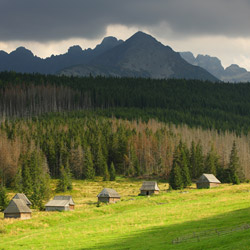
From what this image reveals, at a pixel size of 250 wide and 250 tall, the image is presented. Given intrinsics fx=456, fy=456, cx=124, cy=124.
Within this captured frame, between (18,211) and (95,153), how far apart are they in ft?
218

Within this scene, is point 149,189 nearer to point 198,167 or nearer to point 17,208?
point 198,167

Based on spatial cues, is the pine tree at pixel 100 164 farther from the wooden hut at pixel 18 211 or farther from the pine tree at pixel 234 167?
the wooden hut at pixel 18 211

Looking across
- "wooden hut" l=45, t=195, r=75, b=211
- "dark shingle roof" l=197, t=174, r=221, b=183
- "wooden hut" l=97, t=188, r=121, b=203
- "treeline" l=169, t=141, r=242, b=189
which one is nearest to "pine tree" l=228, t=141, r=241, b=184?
"treeline" l=169, t=141, r=242, b=189

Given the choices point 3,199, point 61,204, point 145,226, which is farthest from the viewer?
point 3,199

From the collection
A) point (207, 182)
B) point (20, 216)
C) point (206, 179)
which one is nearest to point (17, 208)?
point (20, 216)

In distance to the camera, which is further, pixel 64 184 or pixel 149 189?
pixel 64 184

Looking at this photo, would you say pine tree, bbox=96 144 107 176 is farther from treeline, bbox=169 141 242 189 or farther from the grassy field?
the grassy field

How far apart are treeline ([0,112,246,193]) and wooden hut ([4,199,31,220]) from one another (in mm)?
29668

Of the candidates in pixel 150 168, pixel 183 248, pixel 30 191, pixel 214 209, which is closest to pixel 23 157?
pixel 30 191

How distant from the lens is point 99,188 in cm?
10775

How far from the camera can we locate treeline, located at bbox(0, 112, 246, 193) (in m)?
116

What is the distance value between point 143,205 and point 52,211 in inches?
619

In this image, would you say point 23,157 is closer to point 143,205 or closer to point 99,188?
point 99,188

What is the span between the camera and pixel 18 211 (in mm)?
68625
